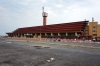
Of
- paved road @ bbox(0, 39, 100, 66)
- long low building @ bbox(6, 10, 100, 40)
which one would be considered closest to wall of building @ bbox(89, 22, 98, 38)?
long low building @ bbox(6, 10, 100, 40)

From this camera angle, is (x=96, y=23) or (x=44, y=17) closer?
(x=96, y=23)

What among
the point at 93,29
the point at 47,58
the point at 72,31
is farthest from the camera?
the point at 72,31

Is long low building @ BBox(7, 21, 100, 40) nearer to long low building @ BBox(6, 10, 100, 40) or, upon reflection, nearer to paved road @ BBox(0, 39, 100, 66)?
long low building @ BBox(6, 10, 100, 40)

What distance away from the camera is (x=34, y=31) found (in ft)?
321

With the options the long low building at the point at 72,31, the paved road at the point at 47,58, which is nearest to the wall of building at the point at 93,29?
the long low building at the point at 72,31

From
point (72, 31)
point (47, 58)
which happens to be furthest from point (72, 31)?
point (47, 58)

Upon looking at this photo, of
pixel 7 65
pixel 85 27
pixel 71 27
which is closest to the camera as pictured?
pixel 7 65

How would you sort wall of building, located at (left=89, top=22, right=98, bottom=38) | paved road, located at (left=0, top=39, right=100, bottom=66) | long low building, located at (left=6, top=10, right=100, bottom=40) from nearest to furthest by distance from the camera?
paved road, located at (left=0, top=39, right=100, bottom=66), long low building, located at (left=6, top=10, right=100, bottom=40), wall of building, located at (left=89, top=22, right=98, bottom=38)

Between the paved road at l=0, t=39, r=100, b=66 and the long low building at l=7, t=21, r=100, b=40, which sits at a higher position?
the long low building at l=7, t=21, r=100, b=40

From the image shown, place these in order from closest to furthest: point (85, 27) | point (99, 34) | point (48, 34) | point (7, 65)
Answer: point (7, 65), point (99, 34), point (85, 27), point (48, 34)

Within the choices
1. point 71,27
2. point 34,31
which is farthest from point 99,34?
point 34,31

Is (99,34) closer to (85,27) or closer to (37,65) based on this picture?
(85,27)

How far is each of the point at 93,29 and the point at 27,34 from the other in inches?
1851

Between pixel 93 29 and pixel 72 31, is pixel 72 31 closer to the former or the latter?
pixel 72 31
